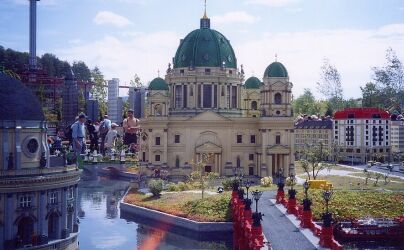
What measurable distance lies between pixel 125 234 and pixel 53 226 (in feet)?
35.5

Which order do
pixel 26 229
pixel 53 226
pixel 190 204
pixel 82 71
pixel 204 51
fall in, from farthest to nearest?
1. pixel 82 71
2. pixel 204 51
3. pixel 190 204
4. pixel 53 226
5. pixel 26 229

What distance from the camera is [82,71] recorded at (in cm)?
18288

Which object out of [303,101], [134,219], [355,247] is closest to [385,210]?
[355,247]

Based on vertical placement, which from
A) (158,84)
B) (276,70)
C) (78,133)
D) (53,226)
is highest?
(276,70)

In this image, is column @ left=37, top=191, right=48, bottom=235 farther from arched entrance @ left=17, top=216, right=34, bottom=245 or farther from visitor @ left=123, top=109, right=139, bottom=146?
visitor @ left=123, top=109, right=139, bottom=146

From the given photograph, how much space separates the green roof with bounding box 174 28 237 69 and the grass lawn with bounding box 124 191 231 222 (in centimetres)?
2953

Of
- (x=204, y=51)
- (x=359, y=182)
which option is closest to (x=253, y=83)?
(x=204, y=51)

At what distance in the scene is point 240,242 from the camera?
1742 inches

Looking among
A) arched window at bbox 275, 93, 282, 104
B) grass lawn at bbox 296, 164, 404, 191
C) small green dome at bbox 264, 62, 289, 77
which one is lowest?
grass lawn at bbox 296, 164, 404, 191

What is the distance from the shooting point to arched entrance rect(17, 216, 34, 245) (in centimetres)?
4250

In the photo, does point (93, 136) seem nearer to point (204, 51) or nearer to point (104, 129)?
point (104, 129)

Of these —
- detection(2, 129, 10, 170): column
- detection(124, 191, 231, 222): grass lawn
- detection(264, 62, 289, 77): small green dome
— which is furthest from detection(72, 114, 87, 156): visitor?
detection(2, 129, 10, 170): column

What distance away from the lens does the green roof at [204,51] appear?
92250 millimetres

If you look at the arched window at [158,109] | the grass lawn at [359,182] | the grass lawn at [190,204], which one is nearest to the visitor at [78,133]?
the arched window at [158,109]
